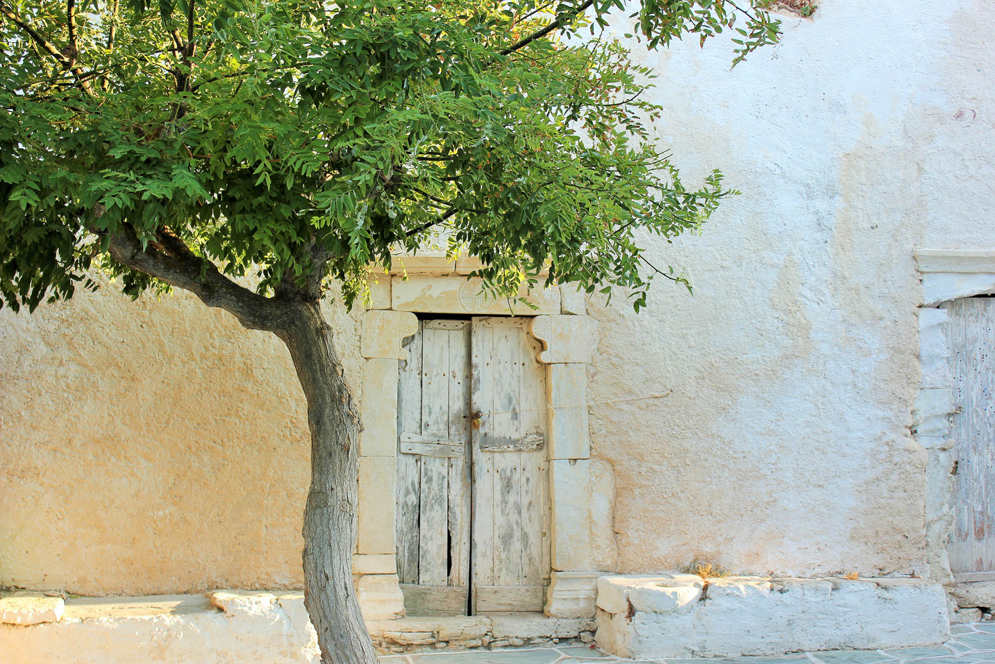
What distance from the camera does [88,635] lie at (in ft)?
12.7

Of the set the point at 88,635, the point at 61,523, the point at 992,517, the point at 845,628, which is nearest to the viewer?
the point at 88,635

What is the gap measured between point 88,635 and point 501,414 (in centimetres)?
266

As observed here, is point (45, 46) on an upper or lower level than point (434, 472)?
upper

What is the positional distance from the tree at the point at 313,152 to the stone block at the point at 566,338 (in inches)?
66.1

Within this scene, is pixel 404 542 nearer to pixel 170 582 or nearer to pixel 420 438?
pixel 420 438

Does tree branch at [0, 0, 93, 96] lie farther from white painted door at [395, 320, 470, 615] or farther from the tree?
white painted door at [395, 320, 470, 615]

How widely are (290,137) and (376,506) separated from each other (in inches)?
114

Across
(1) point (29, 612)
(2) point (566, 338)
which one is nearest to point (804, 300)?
(2) point (566, 338)

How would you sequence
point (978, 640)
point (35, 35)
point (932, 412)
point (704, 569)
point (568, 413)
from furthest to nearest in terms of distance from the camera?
point (932, 412) < point (568, 413) < point (704, 569) < point (978, 640) < point (35, 35)

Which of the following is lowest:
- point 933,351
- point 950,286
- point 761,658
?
point 761,658

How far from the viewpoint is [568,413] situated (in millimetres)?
5289

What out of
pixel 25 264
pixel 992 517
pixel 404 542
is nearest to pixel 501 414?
pixel 404 542

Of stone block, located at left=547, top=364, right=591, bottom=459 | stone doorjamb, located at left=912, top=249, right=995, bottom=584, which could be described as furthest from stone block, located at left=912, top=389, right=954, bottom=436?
stone block, located at left=547, top=364, right=591, bottom=459

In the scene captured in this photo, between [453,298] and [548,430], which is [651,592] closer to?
[548,430]
